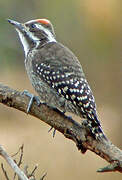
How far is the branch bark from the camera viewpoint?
481 centimetres

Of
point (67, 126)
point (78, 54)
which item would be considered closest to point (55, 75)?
point (67, 126)

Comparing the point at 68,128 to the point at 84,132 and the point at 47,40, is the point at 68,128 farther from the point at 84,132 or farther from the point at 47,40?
the point at 47,40

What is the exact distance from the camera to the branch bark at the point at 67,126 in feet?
15.8

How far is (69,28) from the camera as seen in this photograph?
14.8 m

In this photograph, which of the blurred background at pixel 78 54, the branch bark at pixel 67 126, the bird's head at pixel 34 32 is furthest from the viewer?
the blurred background at pixel 78 54

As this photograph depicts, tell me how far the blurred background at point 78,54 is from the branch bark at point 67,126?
208 inches

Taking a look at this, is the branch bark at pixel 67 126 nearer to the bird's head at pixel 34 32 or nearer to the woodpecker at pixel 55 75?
the woodpecker at pixel 55 75

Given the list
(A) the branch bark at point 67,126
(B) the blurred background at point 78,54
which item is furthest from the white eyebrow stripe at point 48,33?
(B) the blurred background at point 78,54

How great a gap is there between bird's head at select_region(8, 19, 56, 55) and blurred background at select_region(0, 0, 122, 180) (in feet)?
14.7

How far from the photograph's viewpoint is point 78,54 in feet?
48.0

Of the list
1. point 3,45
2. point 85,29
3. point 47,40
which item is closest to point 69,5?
point 85,29

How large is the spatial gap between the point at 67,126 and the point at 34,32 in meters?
1.42

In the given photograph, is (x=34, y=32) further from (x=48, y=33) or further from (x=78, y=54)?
(x=78, y=54)

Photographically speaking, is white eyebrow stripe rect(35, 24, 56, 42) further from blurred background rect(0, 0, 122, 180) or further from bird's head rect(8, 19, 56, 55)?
blurred background rect(0, 0, 122, 180)
